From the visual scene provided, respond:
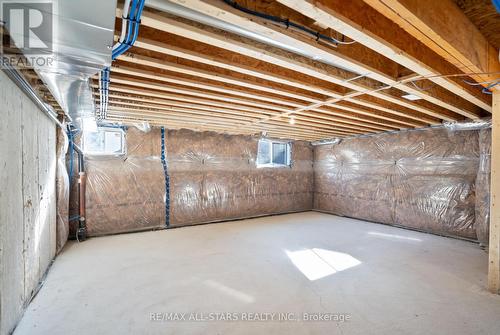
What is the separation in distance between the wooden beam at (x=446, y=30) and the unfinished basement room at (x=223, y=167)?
0.04ft

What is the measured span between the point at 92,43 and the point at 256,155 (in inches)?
187

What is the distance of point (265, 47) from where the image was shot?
5.51 feet

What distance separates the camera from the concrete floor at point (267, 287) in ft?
5.99

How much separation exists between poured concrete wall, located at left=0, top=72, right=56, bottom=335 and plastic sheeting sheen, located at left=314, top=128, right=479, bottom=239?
5.66 m

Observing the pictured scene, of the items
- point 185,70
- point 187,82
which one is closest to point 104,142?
point 187,82

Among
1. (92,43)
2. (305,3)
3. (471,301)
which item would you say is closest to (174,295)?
(92,43)

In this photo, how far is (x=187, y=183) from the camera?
5.05m

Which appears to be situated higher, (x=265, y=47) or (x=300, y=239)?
(x=265, y=47)

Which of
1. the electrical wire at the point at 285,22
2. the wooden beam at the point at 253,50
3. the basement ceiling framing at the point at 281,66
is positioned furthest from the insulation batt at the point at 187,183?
the electrical wire at the point at 285,22

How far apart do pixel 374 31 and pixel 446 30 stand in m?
0.40

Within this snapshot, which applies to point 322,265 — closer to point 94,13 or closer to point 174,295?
point 174,295

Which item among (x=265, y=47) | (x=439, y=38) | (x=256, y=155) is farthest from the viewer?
(x=256, y=155)

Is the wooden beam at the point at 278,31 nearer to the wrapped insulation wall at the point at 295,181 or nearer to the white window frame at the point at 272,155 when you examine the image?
the wrapped insulation wall at the point at 295,181

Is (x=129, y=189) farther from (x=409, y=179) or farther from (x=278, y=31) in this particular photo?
(x=409, y=179)
